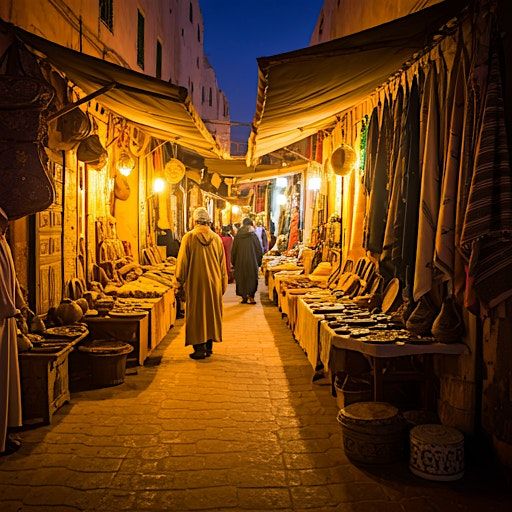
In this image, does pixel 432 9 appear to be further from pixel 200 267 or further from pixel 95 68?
pixel 200 267

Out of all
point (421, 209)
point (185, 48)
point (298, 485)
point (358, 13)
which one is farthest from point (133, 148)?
point (185, 48)

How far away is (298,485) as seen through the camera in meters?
4.13

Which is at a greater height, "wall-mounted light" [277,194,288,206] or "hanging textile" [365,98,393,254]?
"wall-mounted light" [277,194,288,206]

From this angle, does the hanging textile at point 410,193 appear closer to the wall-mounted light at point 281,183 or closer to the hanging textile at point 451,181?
the hanging textile at point 451,181

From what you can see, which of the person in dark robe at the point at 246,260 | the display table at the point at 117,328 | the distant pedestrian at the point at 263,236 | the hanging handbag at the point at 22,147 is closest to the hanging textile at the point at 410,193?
the hanging handbag at the point at 22,147

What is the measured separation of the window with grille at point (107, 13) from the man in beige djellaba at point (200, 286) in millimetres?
3716

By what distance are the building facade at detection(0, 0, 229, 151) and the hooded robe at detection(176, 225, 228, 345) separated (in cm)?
304

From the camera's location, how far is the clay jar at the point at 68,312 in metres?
6.71

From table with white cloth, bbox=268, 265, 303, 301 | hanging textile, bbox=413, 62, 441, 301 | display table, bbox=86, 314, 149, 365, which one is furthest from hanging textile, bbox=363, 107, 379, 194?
table with white cloth, bbox=268, 265, 303, 301

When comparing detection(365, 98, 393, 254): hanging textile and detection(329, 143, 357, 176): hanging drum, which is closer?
detection(365, 98, 393, 254): hanging textile

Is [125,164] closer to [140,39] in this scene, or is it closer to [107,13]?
[107,13]

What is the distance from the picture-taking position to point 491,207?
13.4 feet

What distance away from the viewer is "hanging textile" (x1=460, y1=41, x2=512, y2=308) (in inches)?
161

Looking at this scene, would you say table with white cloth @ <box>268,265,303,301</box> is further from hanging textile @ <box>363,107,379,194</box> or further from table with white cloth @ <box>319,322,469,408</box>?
table with white cloth @ <box>319,322,469,408</box>
